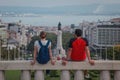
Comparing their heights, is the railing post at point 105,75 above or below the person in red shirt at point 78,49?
below

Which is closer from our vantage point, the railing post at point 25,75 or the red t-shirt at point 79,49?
the railing post at point 25,75

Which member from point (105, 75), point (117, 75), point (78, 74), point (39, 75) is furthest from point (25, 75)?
point (117, 75)

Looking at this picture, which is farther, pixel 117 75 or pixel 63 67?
pixel 117 75

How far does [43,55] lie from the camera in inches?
297

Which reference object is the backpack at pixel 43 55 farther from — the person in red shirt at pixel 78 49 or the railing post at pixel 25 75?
the person in red shirt at pixel 78 49

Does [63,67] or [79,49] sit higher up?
[79,49]

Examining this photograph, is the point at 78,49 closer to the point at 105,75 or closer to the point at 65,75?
the point at 65,75

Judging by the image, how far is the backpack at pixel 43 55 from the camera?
748 cm

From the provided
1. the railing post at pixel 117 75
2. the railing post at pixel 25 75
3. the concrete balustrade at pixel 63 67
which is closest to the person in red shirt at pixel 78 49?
the concrete balustrade at pixel 63 67

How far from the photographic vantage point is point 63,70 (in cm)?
749

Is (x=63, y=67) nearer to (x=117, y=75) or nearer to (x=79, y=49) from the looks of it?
(x=79, y=49)

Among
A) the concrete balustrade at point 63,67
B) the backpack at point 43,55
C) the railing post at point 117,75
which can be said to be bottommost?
the railing post at point 117,75

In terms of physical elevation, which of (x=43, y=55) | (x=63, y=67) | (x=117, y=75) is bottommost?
(x=117, y=75)

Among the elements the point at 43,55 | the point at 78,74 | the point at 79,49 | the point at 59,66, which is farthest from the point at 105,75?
the point at 43,55
